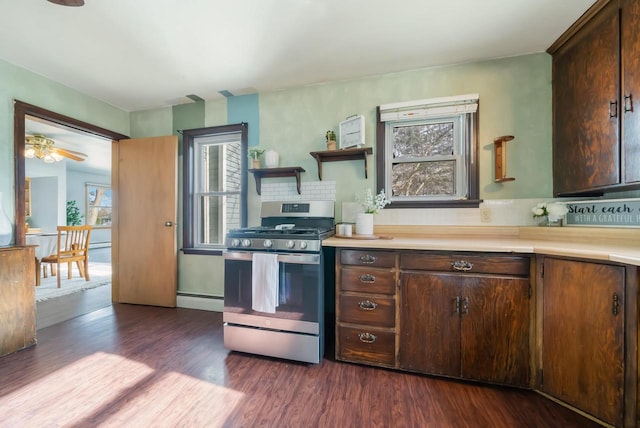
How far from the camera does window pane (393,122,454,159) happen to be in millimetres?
2266

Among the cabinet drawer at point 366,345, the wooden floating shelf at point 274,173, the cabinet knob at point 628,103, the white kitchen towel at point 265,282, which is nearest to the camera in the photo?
the cabinet knob at point 628,103

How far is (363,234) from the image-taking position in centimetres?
207

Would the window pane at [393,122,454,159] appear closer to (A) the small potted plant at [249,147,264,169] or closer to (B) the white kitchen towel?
(A) the small potted plant at [249,147,264,169]

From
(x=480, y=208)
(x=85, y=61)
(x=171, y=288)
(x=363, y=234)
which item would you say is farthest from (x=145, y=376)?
(x=480, y=208)

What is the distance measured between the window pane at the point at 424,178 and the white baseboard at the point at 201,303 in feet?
7.37

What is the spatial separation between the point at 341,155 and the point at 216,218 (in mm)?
1773

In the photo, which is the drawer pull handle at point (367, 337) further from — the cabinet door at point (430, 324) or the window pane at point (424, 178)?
the window pane at point (424, 178)

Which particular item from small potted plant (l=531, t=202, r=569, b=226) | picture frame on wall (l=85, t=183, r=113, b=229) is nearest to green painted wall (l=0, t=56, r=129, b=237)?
small potted plant (l=531, t=202, r=569, b=226)

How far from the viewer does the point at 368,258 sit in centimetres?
177

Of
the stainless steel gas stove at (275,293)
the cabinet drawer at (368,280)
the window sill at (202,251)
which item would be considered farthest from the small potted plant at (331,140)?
the window sill at (202,251)

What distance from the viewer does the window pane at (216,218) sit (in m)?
3.04

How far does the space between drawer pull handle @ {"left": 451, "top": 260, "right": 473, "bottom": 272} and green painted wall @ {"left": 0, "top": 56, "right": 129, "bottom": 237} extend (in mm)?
3583

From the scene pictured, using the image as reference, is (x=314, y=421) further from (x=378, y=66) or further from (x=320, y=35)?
(x=378, y=66)

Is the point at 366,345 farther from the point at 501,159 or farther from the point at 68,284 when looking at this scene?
the point at 68,284
